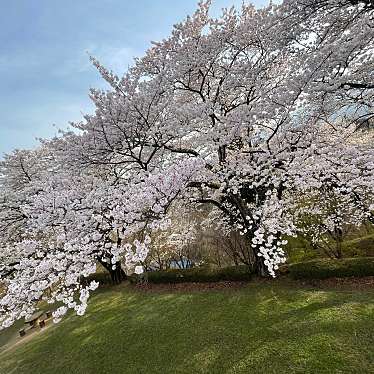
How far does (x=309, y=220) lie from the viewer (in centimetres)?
1484

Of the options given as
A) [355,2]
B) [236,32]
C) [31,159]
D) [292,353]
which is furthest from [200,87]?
[31,159]

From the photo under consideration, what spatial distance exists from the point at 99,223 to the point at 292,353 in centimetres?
524

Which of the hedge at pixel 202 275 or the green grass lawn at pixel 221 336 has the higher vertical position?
the hedge at pixel 202 275

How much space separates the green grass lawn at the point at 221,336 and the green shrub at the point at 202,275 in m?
0.96

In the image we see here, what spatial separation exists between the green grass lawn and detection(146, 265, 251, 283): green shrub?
0.96 m

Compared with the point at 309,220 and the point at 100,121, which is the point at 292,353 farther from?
the point at 309,220

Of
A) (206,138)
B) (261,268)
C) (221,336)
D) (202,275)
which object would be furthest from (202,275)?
(206,138)

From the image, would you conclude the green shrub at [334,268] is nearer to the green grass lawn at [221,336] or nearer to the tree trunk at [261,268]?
the green grass lawn at [221,336]

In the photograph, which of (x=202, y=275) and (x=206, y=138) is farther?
(x=202, y=275)

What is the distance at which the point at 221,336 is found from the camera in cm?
798

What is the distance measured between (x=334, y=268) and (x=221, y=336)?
4819mm

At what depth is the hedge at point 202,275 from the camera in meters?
12.0

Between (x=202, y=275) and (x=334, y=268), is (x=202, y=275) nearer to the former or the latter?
(x=202, y=275)

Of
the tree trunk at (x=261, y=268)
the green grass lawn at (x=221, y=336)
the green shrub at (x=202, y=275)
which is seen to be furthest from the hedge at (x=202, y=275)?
the green grass lawn at (x=221, y=336)
